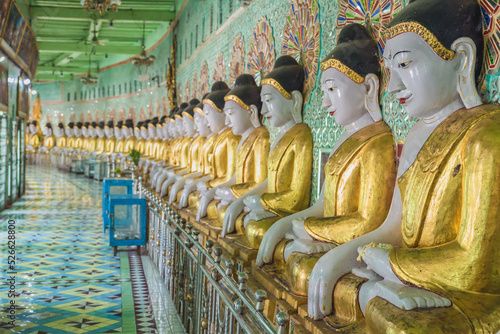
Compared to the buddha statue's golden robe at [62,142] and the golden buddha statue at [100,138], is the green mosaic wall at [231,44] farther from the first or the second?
the buddha statue's golden robe at [62,142]

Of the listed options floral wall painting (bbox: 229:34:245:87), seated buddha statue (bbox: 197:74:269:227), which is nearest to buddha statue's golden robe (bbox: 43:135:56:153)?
floral wall painting (bbox: 229:34:245:87)

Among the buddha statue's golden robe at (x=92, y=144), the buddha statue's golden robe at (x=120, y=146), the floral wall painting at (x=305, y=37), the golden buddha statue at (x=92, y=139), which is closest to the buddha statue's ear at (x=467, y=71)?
the floral wall painting at (x=305, y=37)

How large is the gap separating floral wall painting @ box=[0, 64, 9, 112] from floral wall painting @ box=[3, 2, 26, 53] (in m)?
0.57

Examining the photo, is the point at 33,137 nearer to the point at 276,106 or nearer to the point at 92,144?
the point at 92,144

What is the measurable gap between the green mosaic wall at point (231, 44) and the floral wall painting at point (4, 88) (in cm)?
357

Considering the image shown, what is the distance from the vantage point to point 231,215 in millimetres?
3838

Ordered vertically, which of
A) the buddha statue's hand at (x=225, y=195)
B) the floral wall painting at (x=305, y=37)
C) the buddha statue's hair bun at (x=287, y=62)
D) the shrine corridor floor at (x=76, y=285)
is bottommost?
the shrine corridor floor at (x=76, y=285)

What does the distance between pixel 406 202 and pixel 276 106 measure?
5.88ft

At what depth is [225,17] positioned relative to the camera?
23.2ft

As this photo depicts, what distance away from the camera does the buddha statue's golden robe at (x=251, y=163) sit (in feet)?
13.9

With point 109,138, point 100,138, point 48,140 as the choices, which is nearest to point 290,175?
point 109,138

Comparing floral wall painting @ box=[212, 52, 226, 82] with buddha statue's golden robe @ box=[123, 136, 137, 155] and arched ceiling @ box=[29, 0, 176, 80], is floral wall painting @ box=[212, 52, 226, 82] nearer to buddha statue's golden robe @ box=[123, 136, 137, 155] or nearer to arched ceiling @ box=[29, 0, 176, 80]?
arched ceiling @ box=[29, 0, 176, 80]

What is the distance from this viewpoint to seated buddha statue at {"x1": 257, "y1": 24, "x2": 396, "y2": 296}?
2566mm

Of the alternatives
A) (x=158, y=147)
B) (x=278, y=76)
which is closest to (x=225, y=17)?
(x=278, y=76)
